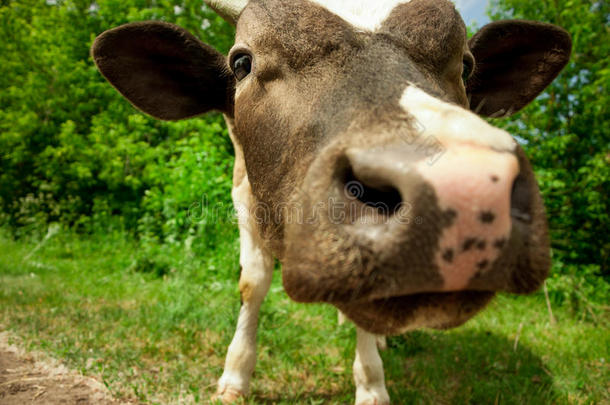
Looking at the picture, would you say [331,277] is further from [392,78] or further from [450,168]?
[392,78]

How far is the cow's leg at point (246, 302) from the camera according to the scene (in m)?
2.76

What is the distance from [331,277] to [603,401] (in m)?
3.05

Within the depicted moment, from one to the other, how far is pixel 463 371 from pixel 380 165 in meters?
3.08

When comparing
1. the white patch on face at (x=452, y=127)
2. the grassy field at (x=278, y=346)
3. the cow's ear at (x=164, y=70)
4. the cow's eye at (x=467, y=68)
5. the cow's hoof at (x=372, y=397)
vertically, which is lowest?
the grassy field at (x=278, y=346)

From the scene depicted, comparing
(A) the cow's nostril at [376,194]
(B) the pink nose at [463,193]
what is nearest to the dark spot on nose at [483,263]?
(B) the pink nose at [463,193]

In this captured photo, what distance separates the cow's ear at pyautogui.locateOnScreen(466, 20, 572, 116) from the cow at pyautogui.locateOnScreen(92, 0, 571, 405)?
4 centimetres

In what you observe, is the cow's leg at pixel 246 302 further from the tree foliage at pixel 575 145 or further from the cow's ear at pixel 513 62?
the tree foliage at pixel 575 145

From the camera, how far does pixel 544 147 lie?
727 cm

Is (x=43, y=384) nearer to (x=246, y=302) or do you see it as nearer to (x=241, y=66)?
(x=246, y=302)

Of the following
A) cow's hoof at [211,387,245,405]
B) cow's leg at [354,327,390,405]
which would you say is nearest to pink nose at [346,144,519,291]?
cow's leg at [354,327,390,405]

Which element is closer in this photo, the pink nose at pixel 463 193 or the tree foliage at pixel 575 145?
the pink nose at pixel 463 193

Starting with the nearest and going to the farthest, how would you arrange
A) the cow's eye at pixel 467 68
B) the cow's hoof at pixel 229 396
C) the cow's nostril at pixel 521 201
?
the cow's nostril at pixel 521 201 → the cow's eye at pixel 467 68 → the cow's hoof at pixel 229 396

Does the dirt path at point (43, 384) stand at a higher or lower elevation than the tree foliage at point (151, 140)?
higher

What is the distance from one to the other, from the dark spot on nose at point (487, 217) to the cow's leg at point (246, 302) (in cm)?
191
